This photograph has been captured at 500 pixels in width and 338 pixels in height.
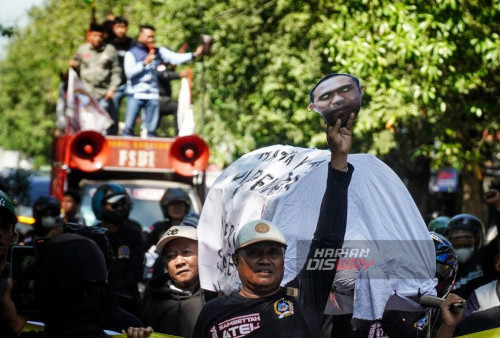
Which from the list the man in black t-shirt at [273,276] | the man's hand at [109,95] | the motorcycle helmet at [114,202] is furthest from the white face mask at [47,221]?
the man in black t-shirt at [273,276]

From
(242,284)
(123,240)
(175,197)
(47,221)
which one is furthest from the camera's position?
(175,197)

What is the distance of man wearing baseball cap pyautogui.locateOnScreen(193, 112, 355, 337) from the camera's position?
4.54 metres

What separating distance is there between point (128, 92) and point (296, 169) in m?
8.39

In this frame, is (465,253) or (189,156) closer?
(465,253)

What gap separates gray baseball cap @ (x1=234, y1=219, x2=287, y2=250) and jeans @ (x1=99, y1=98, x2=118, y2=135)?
8.78 m

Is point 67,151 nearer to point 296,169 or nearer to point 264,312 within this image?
point 296,169

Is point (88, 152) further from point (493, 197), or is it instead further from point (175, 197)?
point (493, 197)

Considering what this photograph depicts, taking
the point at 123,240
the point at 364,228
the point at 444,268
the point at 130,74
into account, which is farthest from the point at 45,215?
the point at 364,228

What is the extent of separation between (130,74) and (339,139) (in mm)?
8728

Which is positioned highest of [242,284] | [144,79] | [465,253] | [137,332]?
[144,79]

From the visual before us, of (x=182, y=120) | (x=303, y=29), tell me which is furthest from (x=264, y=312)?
(x=303, y=29)

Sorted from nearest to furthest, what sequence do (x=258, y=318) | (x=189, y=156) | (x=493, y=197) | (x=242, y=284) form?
(x=258, y=318) < (x=242, y=284) < (x=493, y=197) < (x=189, y=156)

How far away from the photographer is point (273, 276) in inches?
182

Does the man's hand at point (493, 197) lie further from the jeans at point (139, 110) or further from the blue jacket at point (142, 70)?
the blue jacket at point (142, 70)
